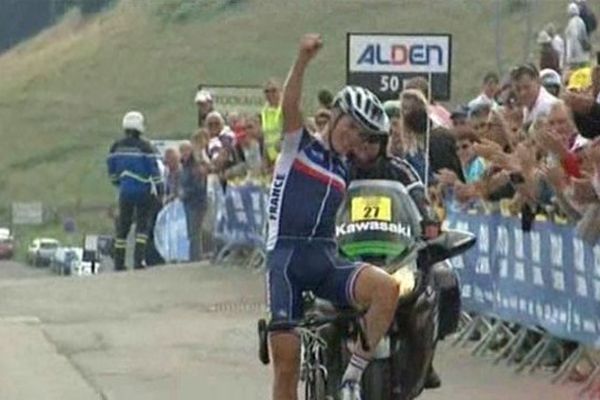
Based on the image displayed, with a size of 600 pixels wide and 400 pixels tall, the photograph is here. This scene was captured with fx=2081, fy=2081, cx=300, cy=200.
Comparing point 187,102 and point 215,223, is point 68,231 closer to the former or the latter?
point 187,102

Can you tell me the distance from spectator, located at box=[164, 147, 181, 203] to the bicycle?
15.8m

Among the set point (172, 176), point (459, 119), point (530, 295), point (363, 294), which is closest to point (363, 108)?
point (363, 294)

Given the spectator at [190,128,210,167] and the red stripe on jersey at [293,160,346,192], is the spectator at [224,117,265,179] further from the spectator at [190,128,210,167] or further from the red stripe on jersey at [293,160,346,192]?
the red stripe on jersey at [293,160,346,192]

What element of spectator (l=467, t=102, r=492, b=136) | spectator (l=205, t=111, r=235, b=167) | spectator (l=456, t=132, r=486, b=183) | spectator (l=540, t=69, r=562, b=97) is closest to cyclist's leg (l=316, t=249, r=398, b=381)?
spectator (l=467, t=102, r=492, b=136)

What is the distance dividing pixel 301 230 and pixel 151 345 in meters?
6.89

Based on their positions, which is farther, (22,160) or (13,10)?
(13,10)

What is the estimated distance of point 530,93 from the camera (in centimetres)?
1529

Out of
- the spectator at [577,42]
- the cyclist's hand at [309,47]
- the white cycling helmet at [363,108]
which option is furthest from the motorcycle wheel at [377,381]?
the spectator at [577,42]

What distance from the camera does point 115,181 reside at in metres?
25.8

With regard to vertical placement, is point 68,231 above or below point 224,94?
below

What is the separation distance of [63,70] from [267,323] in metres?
75.1

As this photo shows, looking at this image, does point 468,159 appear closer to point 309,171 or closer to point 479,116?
point 479,116

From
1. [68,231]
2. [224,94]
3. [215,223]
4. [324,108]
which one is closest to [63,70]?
[68,231]

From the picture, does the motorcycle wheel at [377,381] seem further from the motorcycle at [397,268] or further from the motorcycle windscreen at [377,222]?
the motorcycle windscreen at [377,222]
